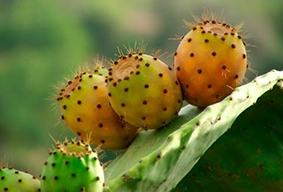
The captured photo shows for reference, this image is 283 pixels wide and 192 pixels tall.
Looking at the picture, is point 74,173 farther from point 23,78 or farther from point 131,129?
point 23,78

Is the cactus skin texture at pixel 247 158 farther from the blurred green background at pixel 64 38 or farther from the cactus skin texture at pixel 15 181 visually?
the blurred green background at pixel 64 38

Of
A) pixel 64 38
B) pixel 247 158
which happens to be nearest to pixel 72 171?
pixel 247 158

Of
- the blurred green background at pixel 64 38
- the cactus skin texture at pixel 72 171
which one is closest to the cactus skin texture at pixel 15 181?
the cactus skin texture at pixel 72 171

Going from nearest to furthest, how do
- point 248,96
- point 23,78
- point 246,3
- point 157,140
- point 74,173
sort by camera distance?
point 74,173 → point 248,96 → point 157,140 → point 23,78 → point 246,3

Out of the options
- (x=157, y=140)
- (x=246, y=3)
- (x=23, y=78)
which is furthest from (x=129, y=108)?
(x=246, y=3)

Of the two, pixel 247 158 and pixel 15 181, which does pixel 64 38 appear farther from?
pixel 15 181

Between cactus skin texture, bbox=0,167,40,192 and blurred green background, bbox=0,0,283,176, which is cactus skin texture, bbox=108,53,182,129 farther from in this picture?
blurred green background, bbox=0,0,283,176

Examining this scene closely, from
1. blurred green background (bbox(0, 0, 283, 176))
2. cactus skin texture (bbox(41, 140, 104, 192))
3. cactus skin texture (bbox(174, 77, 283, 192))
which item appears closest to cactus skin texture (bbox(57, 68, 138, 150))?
cactus skin texture (bbox(174, 77, 283, 192))
